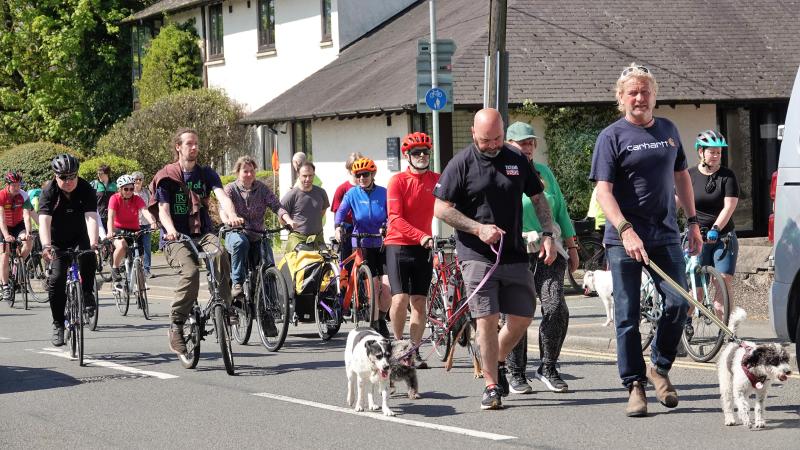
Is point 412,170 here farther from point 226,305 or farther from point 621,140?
point 621,140

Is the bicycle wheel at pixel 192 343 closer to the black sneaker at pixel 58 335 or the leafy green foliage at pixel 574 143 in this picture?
the black sneaker at pixel 58 335

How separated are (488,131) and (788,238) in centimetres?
207

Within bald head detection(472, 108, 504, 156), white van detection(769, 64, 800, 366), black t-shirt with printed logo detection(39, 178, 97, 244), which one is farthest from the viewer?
black t-shirt with printed logo detection(39, 178, 97, 244)

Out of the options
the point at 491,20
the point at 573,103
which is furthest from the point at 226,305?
the point at 573,103

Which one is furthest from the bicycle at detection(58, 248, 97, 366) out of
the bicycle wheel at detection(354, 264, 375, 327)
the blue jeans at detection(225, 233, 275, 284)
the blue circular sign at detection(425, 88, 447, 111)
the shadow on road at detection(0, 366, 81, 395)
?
the blue circular sign at detection(425, 88, 447, 111)

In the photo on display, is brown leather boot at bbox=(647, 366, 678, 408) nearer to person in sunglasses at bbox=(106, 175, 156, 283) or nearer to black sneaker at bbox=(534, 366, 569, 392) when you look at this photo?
black sneaker at bbox=(534, 366, 569, 392)

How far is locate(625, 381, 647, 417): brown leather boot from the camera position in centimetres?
867

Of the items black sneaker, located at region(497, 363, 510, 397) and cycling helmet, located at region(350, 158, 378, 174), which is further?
cycling helmet, located at region(350, 158, 378, 174)

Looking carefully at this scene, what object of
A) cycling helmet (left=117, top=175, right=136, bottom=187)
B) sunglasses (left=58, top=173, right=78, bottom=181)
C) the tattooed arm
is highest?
cycling helmet (left=117, top=175, right=136, bottom=187)

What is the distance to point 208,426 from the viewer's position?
29.8 ft

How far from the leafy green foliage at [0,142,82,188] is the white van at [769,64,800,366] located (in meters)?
31.2

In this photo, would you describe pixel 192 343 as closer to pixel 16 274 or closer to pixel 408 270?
pixel 408 270

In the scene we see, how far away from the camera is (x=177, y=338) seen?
40.1 feet

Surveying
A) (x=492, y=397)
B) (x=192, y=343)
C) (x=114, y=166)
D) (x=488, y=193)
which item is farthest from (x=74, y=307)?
A: (x=114, y=166)
